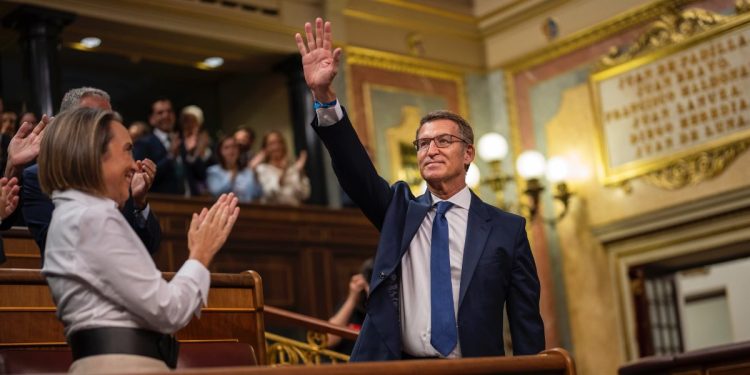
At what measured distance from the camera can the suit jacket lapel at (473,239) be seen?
3500 mm

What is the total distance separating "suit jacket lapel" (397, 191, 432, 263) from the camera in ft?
11.7

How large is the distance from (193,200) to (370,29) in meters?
3.05

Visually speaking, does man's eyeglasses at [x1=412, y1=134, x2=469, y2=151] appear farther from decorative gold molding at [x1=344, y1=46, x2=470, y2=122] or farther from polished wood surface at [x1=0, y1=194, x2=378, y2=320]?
decorative gold molding at [x1=344, y1=46, x2=470, y2=122]

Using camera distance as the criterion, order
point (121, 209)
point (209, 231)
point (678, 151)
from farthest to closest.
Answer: point (678, 151)
point (121, 209)
point (209, 231)

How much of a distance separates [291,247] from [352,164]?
4901 mm

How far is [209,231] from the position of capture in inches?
112

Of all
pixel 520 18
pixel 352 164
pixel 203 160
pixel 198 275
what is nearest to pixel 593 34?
pixel 520 18

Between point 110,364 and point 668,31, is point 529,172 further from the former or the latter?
point 110,364

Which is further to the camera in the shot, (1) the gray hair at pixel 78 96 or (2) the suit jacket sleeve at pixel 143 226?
(1) the gray hair at pixel 78 96

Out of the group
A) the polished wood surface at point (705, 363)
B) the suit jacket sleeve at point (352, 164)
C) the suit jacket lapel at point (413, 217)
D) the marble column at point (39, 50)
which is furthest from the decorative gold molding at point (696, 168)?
the suit jacket sleeve at point (352, 164)

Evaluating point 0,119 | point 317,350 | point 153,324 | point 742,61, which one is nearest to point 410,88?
point 742,61

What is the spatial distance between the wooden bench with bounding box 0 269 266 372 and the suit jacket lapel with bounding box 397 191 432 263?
32.4 inches

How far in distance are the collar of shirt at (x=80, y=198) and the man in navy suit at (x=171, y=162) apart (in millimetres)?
3913

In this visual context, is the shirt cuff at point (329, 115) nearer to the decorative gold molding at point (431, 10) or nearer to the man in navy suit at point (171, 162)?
the man in navy suit at point (171, 162)
